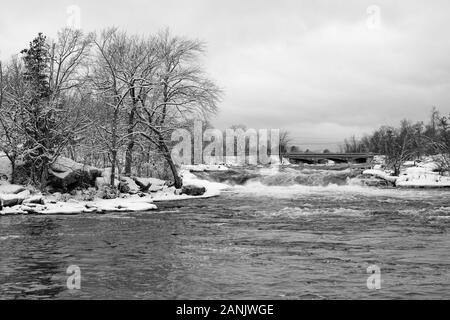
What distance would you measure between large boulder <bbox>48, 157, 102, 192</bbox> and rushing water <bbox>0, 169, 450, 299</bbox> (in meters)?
8.87

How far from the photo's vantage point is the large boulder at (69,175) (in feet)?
104

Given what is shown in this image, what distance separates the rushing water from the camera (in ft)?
34.2

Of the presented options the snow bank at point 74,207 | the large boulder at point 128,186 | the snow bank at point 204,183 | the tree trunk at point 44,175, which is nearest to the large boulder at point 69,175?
the tree trunk at point 44,175

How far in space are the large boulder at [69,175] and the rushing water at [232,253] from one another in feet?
29.1

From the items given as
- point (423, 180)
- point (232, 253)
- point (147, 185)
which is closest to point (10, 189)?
point (147, 185)

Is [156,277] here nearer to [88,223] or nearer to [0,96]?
[88,223]

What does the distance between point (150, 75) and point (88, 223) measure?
1991 centimetres

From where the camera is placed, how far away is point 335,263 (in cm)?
1285

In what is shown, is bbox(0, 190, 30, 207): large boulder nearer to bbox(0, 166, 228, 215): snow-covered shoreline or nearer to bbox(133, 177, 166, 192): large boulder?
bbox(0, 166, 228, 215): snow-covered shoreline

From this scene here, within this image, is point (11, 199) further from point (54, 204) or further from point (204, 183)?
point (204, 183)

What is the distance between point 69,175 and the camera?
32062 mm

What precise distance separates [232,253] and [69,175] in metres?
20.5

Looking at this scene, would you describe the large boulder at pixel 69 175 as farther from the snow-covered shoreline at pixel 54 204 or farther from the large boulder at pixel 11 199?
the large boulder at pixel 11 199

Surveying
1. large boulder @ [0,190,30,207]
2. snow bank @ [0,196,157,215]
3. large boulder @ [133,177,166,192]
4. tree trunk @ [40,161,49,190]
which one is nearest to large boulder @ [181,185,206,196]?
large boulder @ [133,177,166,192]
